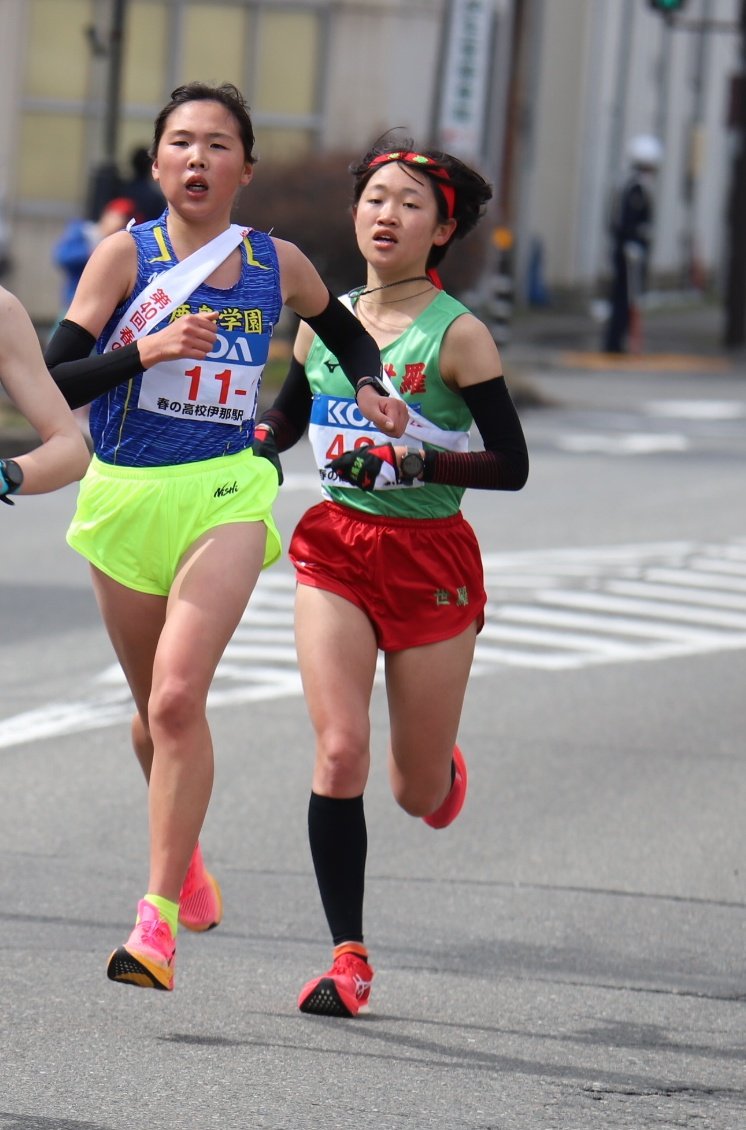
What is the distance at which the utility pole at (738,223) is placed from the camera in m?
29.1

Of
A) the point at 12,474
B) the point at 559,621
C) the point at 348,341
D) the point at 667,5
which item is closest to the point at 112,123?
the point at 667,5

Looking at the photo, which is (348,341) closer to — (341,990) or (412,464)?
(412,464)

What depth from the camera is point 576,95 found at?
38656mm

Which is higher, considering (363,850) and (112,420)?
(112,420)

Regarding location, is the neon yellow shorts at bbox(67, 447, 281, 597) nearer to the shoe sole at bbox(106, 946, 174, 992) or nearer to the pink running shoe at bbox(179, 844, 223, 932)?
the pink running shoe at bbox(179, 844, 223, 932)

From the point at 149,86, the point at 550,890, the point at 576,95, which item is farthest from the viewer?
the point at 576,95

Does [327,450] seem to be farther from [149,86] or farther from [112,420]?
[149,86]

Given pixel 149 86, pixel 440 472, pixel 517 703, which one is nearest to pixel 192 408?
pixel 440 472

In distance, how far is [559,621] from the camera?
1158 cm

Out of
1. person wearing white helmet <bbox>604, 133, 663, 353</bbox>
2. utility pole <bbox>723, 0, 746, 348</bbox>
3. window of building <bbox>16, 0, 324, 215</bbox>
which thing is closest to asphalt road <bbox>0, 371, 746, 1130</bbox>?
person wearing white helmet <bbox>604, 133, 663, 353</bbox>

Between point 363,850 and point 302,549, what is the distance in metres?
0.74

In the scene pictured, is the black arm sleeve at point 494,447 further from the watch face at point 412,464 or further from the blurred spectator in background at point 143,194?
the blurred spectator in background at point 143,194

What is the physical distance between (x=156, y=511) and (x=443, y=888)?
6.80 ft

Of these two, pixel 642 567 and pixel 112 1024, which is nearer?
pixel 112 1024
